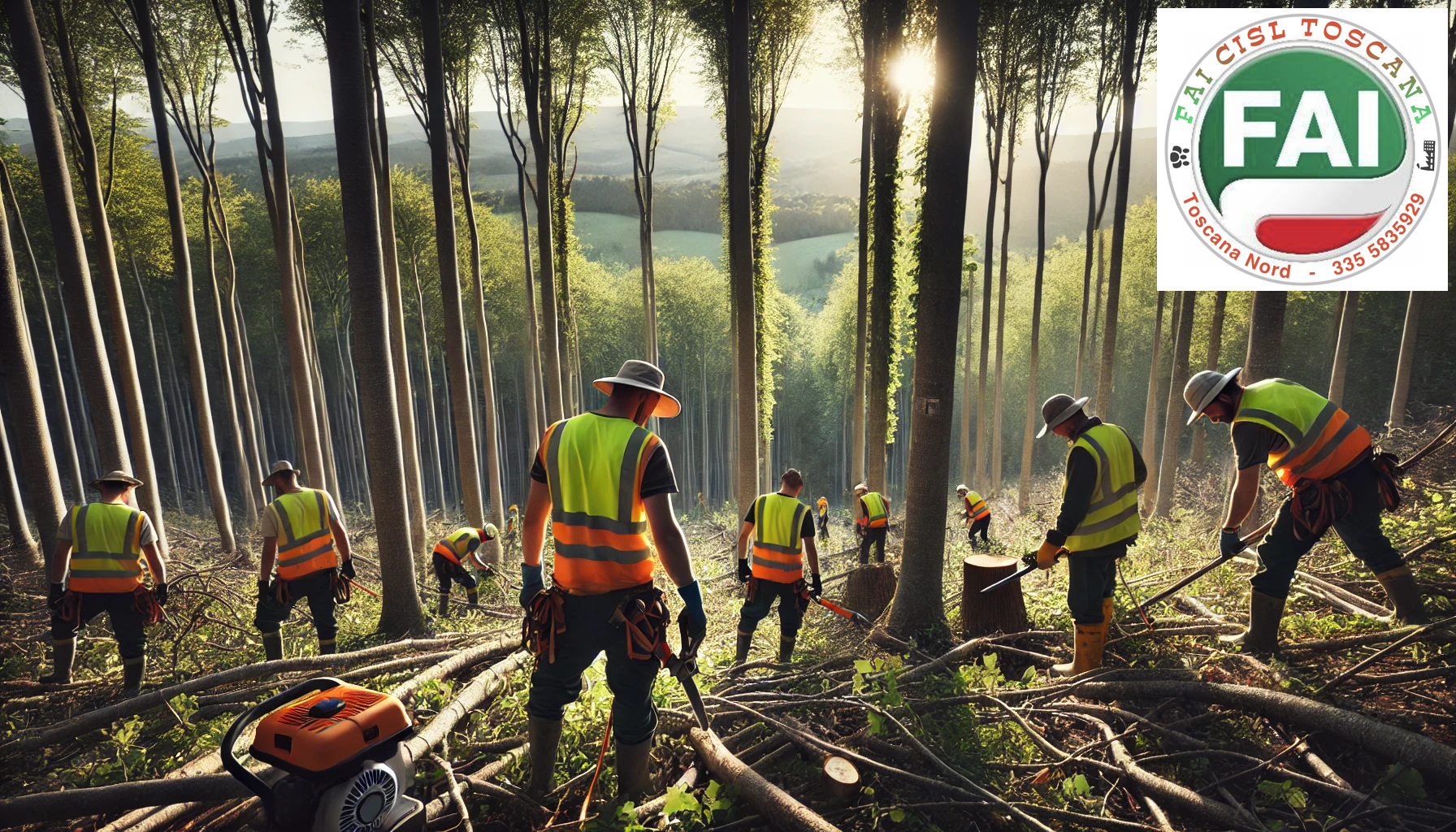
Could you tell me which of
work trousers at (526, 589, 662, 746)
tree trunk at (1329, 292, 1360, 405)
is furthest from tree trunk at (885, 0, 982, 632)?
tree trunk at (1329, 292, 1360, 405)

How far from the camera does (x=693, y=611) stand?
307 centimetres

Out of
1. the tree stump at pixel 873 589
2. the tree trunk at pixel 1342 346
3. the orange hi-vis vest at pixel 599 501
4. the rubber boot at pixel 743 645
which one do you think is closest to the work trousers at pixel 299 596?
the rubber boot at pixel 743 645

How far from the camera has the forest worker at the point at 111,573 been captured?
197 inches

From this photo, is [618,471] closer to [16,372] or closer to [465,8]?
[16,372]

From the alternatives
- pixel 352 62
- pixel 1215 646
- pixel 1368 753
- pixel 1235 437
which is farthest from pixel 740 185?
pixel 1368 753

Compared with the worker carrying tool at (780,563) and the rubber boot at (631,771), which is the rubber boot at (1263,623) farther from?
the rubber boot at (631,771)

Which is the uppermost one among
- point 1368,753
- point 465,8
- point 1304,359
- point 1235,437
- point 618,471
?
point 465,8

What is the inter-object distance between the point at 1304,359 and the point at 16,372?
97.9ft

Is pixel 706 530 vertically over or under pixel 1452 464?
under

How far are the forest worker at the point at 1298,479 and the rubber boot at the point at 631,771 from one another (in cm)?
376

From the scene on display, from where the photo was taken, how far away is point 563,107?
14609 millimetres

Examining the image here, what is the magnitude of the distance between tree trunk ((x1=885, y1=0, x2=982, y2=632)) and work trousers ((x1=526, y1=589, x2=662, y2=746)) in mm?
3281

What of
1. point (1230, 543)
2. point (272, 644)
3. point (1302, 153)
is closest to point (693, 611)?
point (1230, 543)

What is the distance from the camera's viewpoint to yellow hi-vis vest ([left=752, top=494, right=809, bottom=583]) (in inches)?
229
